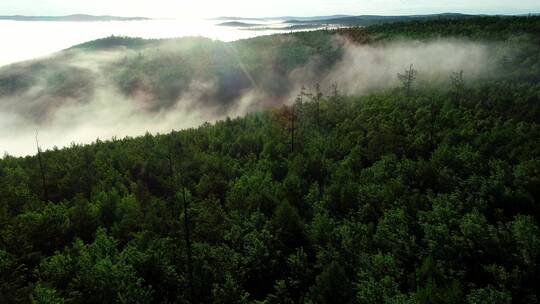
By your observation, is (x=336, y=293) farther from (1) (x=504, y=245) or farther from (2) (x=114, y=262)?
(2) (x=114, y=262)

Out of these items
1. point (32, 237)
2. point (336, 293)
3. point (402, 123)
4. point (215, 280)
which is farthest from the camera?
point (402, 123)

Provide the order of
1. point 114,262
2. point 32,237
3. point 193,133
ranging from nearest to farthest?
point 114,262, point 32,237, point 193,133

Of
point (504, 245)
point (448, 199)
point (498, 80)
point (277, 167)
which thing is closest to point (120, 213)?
point (277, 167)

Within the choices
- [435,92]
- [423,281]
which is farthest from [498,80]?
[423,281]

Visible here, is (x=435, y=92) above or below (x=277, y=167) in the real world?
above

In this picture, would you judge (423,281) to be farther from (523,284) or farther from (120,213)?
(120,213)

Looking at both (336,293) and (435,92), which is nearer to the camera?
(336,293)
